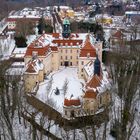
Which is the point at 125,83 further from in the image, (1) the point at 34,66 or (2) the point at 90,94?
(1) the point at 34,66

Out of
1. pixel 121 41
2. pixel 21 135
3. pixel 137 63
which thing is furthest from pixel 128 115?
pixel 121 41

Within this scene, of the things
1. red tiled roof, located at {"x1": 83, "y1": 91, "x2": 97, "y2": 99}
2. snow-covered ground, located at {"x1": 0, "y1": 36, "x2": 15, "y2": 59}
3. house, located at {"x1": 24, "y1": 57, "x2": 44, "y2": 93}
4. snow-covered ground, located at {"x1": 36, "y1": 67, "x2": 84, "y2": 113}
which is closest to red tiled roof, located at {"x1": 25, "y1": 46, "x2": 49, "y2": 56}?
snow-covered ground, located at {"x1": 36, "y1": 67, "x2": 84, "y2": 113}

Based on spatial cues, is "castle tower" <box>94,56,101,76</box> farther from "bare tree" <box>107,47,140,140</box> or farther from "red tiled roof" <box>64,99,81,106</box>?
"red tiled roof" <box>64,99,81,106</box>

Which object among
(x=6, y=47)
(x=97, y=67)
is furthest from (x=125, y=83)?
(x=6, y=47)

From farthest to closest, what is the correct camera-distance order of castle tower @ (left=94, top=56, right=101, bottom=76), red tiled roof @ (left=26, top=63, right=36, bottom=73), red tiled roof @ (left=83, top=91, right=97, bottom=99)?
red tiled roof @ (left=26, top=63, right=36, bottom=73), castle tower @ (left=94, top=56, right=101, bottom=76), red tiled roof @ (left=83, top=91, right=97, bottom=99)

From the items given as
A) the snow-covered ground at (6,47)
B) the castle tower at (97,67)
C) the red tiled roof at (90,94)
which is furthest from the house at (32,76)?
the snow-covered ground at (6,47)

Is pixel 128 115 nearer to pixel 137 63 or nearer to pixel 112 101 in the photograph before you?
pixel 112 101

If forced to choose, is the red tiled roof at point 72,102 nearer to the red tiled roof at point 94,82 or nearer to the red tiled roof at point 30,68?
the red tiled roof at point 94,82
